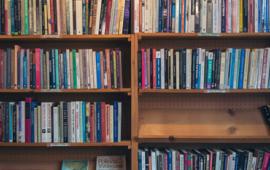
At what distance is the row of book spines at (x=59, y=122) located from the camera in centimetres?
219

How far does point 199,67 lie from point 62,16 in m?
0.92

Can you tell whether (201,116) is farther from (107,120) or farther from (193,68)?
(107,120)

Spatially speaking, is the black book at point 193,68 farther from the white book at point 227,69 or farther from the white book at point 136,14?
the white book at point 136,14

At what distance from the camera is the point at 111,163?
2369 mm

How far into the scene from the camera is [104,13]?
2.17 m

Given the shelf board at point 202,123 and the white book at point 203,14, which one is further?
the shelf board at point 202,123

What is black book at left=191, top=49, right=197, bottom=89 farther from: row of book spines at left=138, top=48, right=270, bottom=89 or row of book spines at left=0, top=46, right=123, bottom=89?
row of book spines at left=0, top=46, right=123, bottom=89

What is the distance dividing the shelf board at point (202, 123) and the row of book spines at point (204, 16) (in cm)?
58

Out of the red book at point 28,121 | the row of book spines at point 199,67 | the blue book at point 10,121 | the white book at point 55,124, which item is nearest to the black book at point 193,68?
the row of book spines at point 199,67

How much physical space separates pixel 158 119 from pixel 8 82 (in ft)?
3.34

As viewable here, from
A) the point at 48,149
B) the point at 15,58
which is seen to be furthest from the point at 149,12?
the point at 48,149

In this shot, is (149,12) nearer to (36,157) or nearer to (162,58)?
(162,58)

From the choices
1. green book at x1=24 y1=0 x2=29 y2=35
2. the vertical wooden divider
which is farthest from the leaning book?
green book at x1=24 y1=0 x2=29 y2=35

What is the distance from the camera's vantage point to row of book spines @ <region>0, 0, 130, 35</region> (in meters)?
2.16
